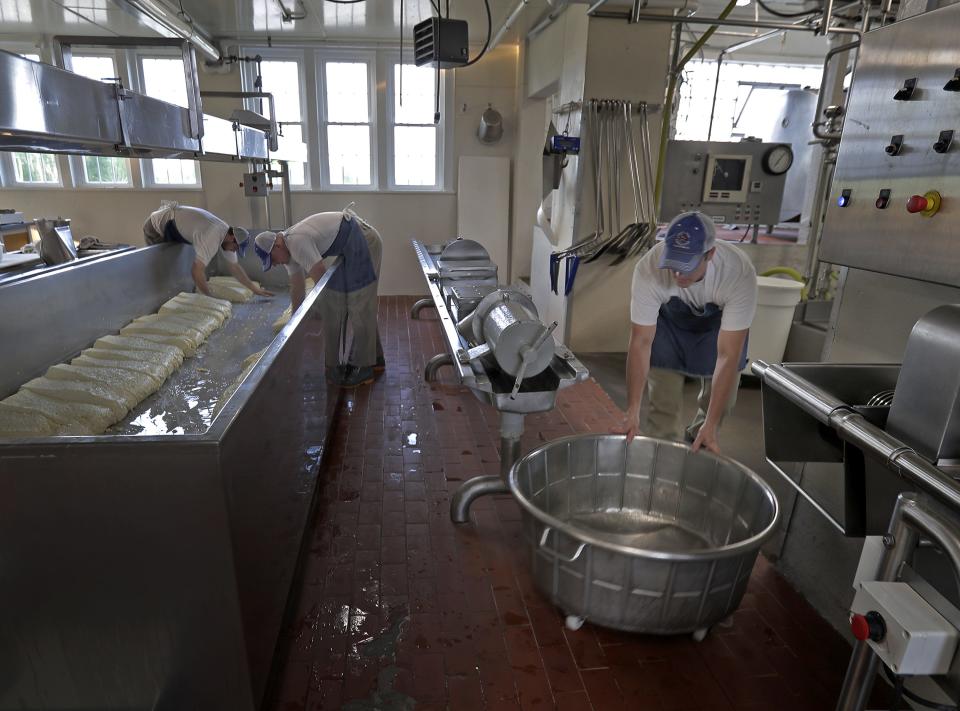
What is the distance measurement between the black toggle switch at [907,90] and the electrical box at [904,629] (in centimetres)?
145

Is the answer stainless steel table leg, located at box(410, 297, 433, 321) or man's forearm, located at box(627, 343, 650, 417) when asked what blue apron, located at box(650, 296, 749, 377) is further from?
stainless steel table leg, located at box(410, 297, 433, 321)

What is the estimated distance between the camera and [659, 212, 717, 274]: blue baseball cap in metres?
2.06

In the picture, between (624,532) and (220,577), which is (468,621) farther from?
(220,577)

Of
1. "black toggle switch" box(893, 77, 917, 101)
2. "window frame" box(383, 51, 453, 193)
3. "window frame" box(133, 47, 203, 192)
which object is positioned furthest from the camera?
"window frame" box(383, 51, 453, 193)

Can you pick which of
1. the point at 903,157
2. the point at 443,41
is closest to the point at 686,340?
the point at 903,157

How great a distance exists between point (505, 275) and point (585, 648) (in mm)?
5858

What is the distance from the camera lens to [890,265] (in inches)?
72.6

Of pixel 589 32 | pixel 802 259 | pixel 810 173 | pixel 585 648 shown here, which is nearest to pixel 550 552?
pixel 585 648

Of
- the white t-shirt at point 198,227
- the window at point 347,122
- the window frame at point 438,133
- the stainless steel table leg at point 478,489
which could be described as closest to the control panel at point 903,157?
the stainless steel table leg at point 478,489

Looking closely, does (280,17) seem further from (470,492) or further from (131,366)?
(470,492)

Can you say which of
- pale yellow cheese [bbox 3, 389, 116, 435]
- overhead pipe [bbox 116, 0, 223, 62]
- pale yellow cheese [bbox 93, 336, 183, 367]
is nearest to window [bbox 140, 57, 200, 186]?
overhead pipe [bbox 116, 0, 223, 62]

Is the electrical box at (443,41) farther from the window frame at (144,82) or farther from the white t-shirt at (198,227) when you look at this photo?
the window frame at (144,82)

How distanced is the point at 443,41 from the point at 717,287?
6.42 feet

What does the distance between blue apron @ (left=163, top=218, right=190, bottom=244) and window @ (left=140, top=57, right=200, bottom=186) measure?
119 inches
